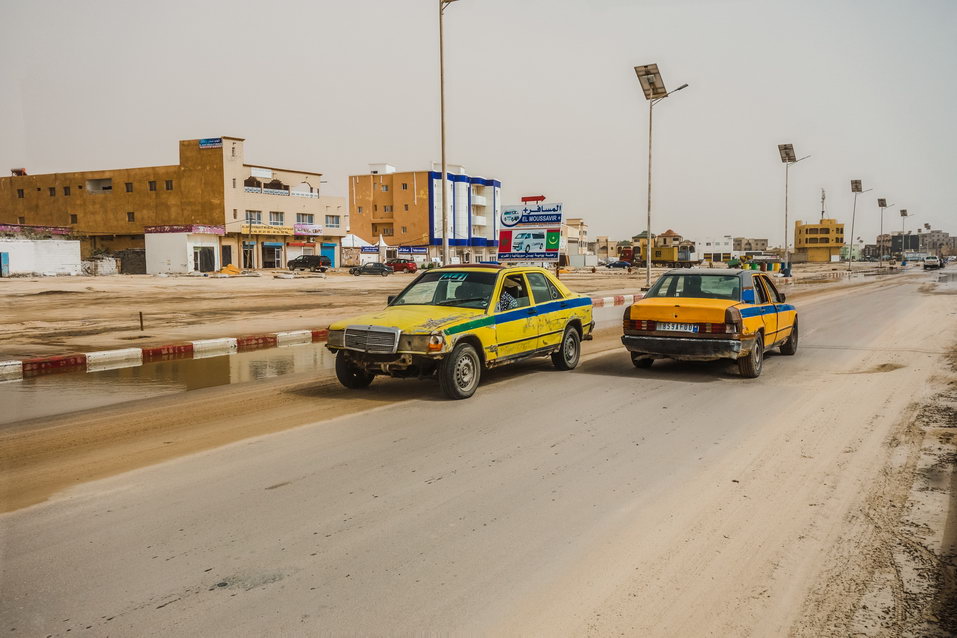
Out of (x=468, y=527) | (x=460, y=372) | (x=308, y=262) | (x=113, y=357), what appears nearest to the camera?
(x=468, y=527)

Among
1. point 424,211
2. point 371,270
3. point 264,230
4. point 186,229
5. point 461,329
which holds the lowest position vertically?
point 371,270

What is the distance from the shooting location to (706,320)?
31.9 ft

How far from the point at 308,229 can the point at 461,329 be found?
65.8 metres

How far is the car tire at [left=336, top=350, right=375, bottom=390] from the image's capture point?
912cm

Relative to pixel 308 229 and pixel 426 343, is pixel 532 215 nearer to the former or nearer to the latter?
pixel 426 343

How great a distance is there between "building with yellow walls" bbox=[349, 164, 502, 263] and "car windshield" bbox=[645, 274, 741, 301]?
75.6 m

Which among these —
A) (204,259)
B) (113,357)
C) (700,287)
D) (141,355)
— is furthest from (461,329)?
(204,259)

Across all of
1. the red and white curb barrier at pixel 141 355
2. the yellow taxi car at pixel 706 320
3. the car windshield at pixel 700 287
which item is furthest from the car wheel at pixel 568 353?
the red and white curb barrier at pixel 141 355

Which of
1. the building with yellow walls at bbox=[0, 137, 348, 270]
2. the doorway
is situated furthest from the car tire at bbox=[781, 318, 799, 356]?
the building with yellow walls at bbox=[0, 137, 348, 270]

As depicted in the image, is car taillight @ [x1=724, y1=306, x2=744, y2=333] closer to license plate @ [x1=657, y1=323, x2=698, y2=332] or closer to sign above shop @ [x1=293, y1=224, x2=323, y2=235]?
license plate @ [x1=657, y1=323, x2=698, y2=332]

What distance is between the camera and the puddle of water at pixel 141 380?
8859 mm

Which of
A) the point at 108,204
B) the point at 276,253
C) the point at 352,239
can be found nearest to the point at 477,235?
the point at 352,239

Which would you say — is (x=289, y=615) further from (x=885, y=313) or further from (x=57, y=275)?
(x=57, y=275)

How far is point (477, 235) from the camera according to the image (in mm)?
95312
